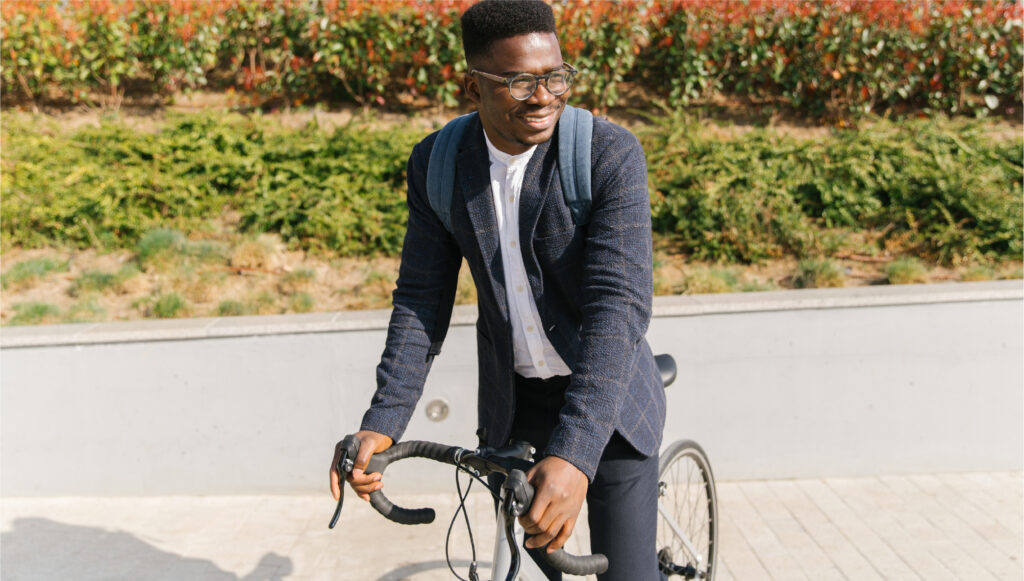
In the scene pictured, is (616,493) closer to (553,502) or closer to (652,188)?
(553,502)

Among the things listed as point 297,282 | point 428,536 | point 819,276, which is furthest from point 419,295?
point 819,276

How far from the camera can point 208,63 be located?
639 centimetres

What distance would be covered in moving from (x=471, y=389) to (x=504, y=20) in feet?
8.18

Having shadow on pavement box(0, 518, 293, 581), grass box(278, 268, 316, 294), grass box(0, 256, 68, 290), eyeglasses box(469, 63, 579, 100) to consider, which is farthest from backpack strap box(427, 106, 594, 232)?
grass box(0, 256, 68, 290)

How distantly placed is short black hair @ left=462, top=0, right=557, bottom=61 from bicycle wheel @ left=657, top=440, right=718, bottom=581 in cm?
145

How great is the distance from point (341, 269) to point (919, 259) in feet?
11.1

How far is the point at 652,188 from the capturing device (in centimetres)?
526

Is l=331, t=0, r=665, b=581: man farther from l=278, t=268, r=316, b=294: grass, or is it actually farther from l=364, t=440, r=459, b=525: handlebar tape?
l=278, t=268, r=316, b=294: grass

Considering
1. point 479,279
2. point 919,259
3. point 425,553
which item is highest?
point 479,279

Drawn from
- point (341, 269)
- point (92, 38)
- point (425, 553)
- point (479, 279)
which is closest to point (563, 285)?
point (479, 279)

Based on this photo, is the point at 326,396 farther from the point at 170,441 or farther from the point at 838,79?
the point at 838,79

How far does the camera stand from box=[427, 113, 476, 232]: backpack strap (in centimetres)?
204

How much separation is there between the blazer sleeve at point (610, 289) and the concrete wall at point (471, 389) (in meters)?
2.10

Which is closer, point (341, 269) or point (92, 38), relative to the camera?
point (341, 269)
